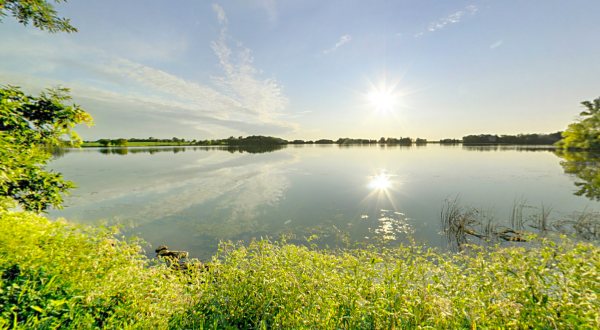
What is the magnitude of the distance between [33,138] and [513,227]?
20.0 metres

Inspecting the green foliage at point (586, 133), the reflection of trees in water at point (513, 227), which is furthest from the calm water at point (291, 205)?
the green foliage at point (586, 133)

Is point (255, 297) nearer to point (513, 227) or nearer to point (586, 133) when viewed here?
point (513, 227)

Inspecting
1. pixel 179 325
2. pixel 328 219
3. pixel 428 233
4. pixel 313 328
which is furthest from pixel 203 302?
pixel 428 233

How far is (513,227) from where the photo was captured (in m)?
10.9

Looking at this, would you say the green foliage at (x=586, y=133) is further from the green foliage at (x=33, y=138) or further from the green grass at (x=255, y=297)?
the green foliage at (x=33, y=138)

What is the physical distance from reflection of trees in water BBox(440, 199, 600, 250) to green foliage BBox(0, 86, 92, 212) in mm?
14527

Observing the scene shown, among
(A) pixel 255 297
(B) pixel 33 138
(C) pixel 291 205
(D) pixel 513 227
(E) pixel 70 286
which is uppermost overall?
(B) pixel 33 138

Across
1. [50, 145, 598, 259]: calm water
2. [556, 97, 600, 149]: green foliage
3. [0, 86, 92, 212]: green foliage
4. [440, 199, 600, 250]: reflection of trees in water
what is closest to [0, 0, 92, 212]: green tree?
[0, 86, 92, 212]: green foliage

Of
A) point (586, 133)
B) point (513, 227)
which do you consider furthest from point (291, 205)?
point (586, 133)

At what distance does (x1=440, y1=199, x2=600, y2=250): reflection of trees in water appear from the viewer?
31.6 feet

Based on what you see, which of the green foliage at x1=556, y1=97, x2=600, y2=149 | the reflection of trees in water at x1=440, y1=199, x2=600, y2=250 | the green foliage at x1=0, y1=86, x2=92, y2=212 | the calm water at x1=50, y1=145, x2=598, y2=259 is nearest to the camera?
the green foliage at x1=0, y1=86, x2=92, y2=212

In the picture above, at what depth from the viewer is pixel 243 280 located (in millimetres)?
4164

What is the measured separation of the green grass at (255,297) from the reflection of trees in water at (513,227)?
23.1 feet

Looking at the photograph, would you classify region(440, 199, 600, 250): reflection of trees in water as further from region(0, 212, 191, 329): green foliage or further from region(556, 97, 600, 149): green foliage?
region(0, 212, 191, 329): green foliage
